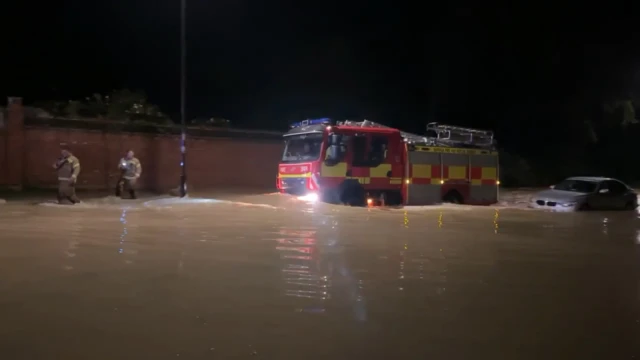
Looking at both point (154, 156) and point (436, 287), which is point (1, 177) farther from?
point (436, 287)

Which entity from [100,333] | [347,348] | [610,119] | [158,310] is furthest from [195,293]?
[610,119]

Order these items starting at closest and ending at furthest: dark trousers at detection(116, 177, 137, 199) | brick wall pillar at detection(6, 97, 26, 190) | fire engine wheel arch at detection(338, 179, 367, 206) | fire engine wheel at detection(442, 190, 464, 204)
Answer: fire engine wheel arch at detection(338, 179, 367, 206) < dark trousers at detection(116, 177, 137, 199) < fire engine wheel at detection(442, 190, 464, 204) < brick wall pillar at detection(6, 97, 26, 190)

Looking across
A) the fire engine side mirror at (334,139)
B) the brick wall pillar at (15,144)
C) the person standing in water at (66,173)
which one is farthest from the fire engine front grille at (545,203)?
the brick wall pillar at (15,144)

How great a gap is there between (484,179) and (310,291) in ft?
48.9

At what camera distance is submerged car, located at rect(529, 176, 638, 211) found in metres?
19.2

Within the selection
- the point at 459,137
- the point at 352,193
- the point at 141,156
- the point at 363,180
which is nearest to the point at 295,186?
the point at 352,193

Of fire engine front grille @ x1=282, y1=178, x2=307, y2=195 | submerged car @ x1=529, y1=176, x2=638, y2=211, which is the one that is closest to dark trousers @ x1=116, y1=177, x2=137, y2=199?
fire engine front grille @ x1=282, y1=178, x2=307, y2=195

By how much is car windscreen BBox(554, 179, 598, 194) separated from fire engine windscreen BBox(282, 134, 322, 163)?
335 inches

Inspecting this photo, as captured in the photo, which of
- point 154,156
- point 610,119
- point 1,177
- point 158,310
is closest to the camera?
point 158,310

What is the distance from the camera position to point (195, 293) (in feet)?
23.2

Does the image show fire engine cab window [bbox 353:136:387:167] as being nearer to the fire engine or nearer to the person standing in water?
the fire engine

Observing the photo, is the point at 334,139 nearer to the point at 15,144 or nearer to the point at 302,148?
the point at 302,148

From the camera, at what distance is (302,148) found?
17.6m

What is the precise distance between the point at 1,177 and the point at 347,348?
1981 cm
